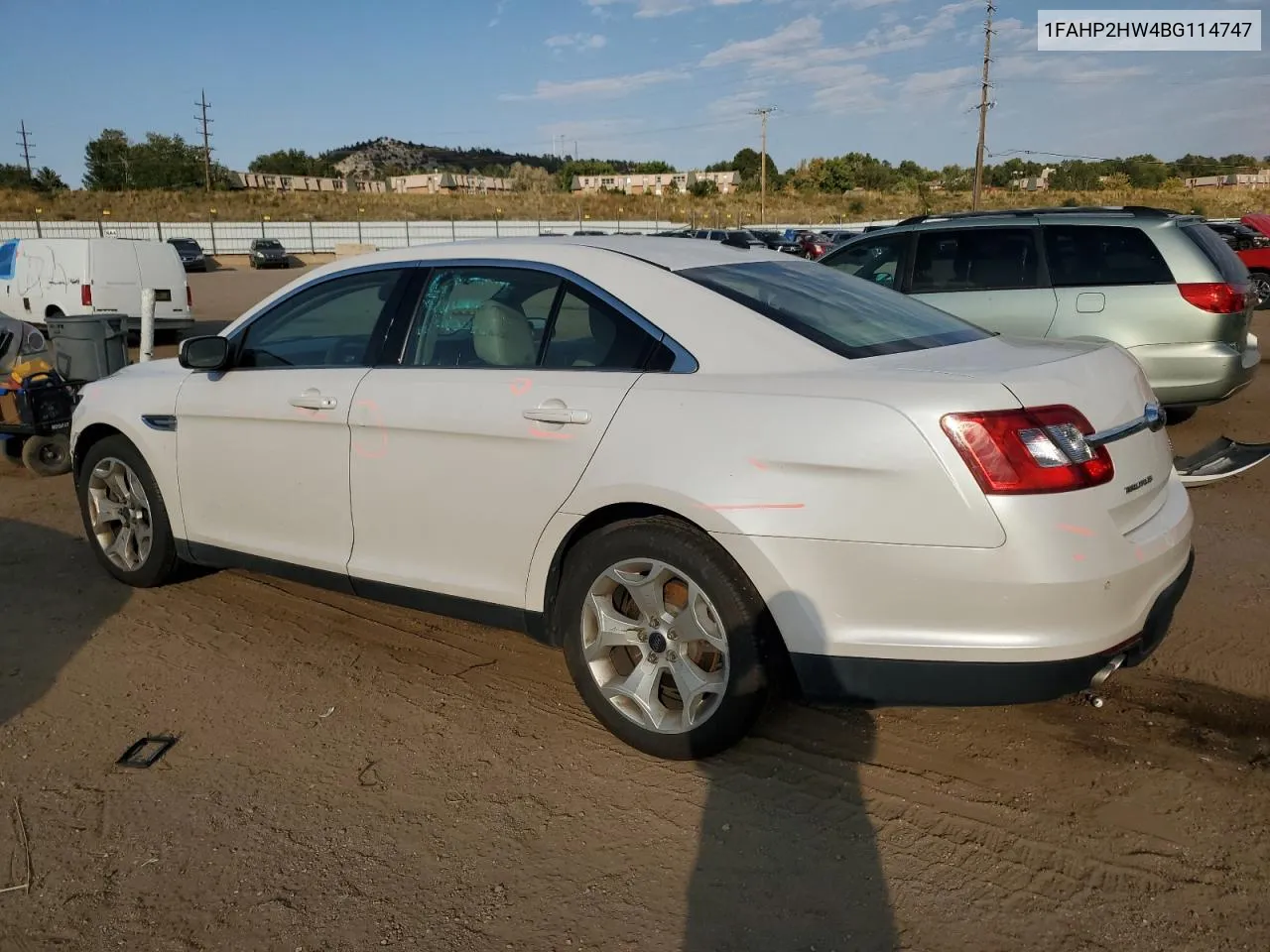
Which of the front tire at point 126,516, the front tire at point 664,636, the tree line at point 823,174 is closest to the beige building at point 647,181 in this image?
the tree line at point 823,174

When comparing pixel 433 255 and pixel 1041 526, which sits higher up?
pixel 433 255

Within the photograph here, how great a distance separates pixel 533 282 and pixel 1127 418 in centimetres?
204

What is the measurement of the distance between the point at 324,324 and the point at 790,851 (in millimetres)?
2977

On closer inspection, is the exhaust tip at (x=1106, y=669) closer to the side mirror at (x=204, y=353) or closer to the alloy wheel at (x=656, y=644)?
the alloy wheel at (x=656, y=644)

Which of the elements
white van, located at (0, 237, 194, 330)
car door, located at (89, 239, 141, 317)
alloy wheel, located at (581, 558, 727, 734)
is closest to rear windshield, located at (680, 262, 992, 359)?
alloy wheel, located at (581, 558, 727, 734)

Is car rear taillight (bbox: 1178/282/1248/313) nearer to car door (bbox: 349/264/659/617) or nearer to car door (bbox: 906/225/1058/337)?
car door (bbox: 906/225/1058/337)

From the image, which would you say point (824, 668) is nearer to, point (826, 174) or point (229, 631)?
point (229, 631)

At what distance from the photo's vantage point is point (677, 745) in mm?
3209

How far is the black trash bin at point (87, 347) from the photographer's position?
9008 mm

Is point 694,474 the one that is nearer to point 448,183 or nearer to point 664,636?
point 664,636

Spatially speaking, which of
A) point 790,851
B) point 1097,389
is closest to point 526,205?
point 1097,389

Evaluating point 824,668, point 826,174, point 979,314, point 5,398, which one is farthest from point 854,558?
point 826,174

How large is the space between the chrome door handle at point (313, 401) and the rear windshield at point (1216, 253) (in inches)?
261

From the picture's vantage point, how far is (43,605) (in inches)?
191
